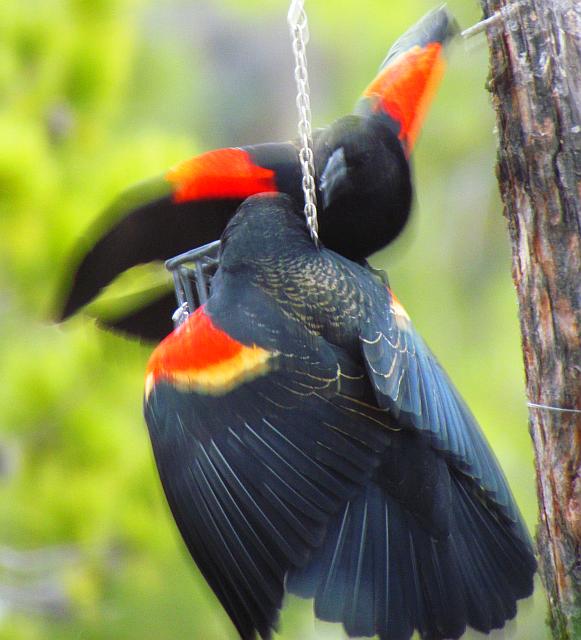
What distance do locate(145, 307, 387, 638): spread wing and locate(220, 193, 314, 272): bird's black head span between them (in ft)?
0.88

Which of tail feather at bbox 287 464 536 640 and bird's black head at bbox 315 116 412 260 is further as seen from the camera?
bird's black head at bbox 315 116 412 260

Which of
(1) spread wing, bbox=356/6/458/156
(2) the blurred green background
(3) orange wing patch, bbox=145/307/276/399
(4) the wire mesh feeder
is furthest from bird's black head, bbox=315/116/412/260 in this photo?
(3) orange wing patch, bbox=145/307/276/399

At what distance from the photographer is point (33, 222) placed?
4.29 m

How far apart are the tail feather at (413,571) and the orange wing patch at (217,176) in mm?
1194

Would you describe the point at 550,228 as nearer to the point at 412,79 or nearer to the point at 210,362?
the point at 210,362

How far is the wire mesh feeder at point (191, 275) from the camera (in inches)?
115

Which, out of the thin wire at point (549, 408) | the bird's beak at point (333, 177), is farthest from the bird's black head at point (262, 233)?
the thin wire at point (549, 408)

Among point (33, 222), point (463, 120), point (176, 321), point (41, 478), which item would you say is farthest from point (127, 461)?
point (463, 120)

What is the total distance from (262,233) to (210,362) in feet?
1.58

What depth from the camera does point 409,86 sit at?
3.38m

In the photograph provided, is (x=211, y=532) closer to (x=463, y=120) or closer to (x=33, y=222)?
(x=33, y=222)

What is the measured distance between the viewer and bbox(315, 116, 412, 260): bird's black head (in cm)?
313

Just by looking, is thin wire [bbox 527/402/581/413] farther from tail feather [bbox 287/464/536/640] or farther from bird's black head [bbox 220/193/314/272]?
bird's black head [bbox 220/193/314/272]

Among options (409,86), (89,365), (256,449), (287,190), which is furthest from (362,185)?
(89,365)
